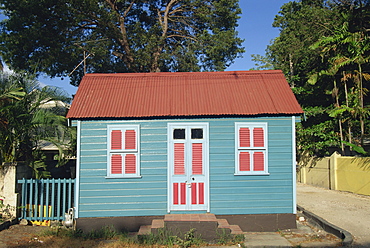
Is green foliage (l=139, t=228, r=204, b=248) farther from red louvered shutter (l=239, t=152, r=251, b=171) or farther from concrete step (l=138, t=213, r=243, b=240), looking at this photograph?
red louvered shutter (l=239, t=152, r=251, b=171)

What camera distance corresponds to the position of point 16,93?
29.9 ft

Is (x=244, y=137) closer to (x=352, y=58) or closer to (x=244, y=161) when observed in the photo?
(x=244, y=161)

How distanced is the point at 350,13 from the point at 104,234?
49.9ft

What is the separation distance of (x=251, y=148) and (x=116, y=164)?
138 inches

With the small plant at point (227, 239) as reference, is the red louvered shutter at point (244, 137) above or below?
above

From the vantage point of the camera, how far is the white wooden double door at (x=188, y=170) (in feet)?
27.9

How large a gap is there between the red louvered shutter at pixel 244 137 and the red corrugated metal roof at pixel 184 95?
463 millimetres

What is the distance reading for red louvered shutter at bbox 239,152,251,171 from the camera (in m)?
8.59

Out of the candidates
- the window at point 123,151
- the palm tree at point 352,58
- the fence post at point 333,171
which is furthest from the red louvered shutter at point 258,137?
the fence post at point 333,171


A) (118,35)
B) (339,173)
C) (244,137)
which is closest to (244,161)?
(244,137)

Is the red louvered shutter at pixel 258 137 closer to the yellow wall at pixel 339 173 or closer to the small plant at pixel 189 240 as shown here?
the small plant at pixel 189 240

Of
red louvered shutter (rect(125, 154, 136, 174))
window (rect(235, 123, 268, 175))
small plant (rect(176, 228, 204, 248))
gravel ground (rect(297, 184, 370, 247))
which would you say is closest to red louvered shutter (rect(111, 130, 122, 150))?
red louvered shutter (rect(125, 154, 136, 174))

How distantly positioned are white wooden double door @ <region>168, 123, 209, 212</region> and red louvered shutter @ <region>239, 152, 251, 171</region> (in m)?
0.89

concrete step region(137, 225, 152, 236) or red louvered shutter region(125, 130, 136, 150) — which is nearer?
concrete step region(137, 225, 152, 236)
